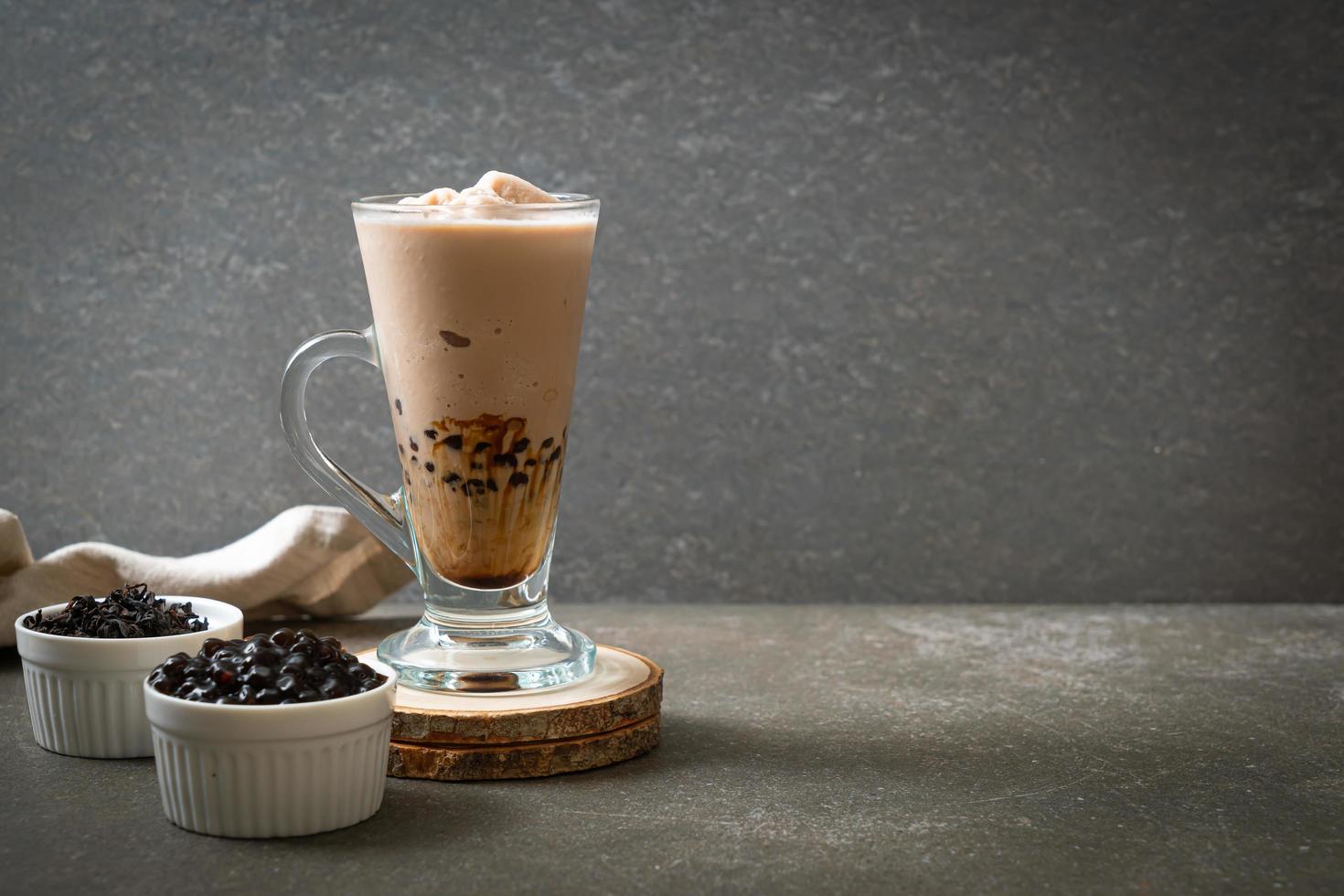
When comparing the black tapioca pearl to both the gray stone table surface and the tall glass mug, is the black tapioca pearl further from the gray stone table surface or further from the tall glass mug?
the gray stone table surface

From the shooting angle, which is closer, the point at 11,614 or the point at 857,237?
the point at 11,614

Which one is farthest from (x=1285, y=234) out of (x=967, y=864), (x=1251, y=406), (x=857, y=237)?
(x=967, y=864)

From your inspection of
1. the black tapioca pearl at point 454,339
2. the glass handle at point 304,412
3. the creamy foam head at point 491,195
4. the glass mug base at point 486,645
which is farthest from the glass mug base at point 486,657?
the creamy foam head at point 491,195

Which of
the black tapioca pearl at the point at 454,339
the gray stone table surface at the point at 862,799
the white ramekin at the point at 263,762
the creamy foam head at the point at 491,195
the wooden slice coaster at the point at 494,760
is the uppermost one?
the creamy foam head at the point at 491,195

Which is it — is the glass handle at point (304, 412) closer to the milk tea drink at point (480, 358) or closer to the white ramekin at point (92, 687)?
the milk tea drink at point (480, 358)

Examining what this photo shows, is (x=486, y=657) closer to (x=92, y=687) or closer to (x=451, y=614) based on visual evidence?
(x=451, y=614)

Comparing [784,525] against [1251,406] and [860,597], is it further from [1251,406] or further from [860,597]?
[1251,406]
